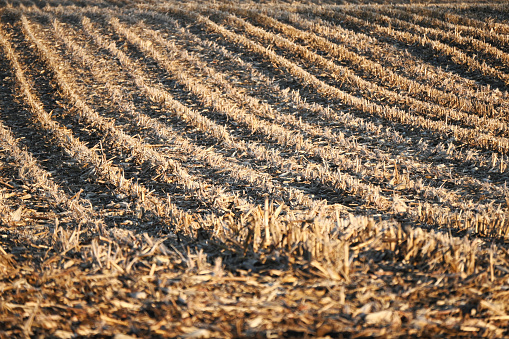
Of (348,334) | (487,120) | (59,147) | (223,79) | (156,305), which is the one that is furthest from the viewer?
(223,79)

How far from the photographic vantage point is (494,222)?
3969mm

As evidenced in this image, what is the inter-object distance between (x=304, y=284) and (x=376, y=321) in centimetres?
51

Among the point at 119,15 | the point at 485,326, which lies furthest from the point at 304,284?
the point at 119,15

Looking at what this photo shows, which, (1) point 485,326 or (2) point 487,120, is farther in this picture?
(2) point 487,120

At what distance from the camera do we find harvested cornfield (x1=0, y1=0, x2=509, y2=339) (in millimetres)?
2604

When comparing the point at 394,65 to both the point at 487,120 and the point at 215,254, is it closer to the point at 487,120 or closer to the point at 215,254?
the point at 487,120

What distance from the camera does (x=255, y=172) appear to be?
19.1 feet

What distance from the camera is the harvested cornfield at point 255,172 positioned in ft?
8.54

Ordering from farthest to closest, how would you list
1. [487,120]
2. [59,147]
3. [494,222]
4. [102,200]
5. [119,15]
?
[119,15]
[487,120]
[59,147]
[102,200]
[494,222]

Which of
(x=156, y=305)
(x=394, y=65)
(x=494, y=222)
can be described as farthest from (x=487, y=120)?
(x=156, y=305)

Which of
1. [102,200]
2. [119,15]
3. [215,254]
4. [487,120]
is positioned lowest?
[102,200]

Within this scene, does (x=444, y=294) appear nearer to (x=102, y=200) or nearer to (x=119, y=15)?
(x=102, y=200)

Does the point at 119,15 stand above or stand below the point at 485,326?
above

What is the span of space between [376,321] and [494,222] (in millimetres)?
2226
